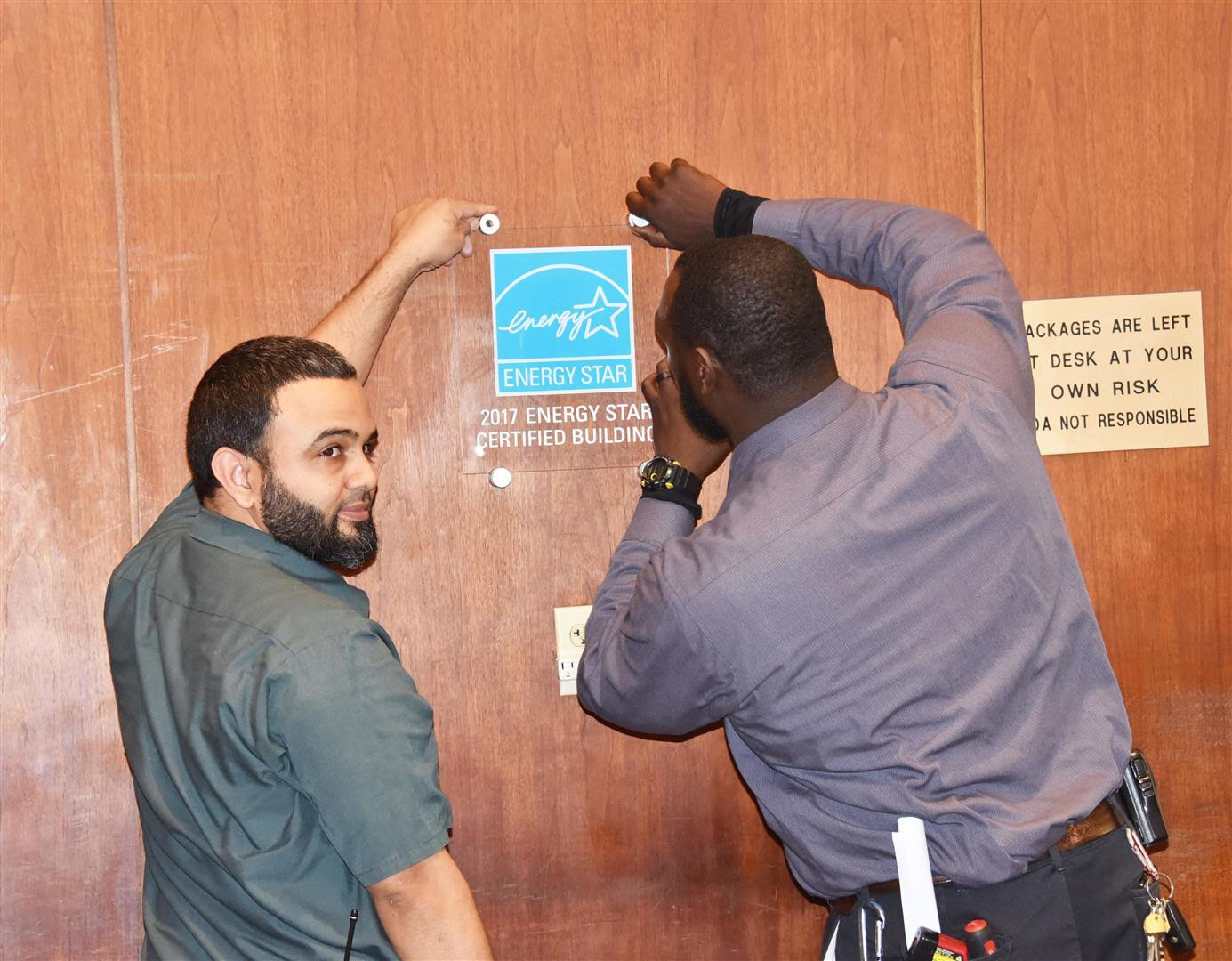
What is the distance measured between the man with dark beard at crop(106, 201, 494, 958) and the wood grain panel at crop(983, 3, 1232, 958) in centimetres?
111

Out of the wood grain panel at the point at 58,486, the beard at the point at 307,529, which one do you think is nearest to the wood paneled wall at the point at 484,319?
the wood grain panel at the point at 58,486

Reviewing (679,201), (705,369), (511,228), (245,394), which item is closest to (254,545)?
(245,394)

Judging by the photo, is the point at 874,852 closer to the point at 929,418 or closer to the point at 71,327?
the point at 929,418

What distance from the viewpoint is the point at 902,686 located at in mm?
1373

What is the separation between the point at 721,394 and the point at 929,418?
0.25 m

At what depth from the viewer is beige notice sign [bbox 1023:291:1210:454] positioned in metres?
1.92

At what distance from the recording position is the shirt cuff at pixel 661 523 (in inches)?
63.6

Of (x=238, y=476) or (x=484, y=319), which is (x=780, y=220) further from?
(x=238, y=476)

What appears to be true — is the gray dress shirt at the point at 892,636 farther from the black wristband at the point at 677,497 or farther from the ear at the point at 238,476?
the ear at the point at 238,476

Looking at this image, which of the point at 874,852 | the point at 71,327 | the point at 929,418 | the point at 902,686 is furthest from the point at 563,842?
the point at 71,327

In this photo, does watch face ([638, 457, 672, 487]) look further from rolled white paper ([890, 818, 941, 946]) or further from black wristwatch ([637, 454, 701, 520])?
rolled white paper ([890, 818, 941, 946])

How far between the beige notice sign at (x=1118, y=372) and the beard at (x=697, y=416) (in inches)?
23.3

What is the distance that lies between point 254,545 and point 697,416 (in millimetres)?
587

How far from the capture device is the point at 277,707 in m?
1.25
